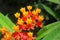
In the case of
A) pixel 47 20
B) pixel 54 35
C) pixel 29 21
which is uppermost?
pixel 47 20

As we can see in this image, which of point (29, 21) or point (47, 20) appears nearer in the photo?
point (29, 21)

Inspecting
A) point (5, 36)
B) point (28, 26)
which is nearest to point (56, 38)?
point (28, 26)

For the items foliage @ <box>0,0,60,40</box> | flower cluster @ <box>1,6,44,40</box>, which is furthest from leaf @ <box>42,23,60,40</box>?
flower cluster @ <box>1,6,44,40</box>

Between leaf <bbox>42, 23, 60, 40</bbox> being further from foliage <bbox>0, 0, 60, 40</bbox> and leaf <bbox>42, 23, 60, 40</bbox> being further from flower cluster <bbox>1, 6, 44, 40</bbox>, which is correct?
flower cluster <bbox>1, 6, 44, 40</bbox>

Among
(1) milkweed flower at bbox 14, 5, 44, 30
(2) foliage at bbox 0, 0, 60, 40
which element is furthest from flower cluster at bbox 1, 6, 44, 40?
(2) foliage at bbox 0, 0, 60, 40

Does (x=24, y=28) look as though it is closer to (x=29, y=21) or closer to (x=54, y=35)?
(x=29, y=21)

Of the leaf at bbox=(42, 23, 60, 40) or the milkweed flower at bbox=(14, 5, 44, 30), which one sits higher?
the milkweed flower at bbox=(14, 5, 44, 30)

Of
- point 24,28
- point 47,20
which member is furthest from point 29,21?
point 47,20

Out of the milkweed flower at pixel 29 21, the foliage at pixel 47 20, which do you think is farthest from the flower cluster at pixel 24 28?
the foliage at pixel 47 20

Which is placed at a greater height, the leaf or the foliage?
the foliage

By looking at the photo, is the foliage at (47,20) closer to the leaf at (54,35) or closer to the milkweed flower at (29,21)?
the leaf at (54,35)

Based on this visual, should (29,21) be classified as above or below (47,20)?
below

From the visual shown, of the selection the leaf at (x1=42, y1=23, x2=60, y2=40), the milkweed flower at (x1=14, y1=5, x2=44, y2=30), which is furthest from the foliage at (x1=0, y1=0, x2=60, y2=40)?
the milkweed flower at (x1=14, y1=5, x2=44, y2=30)
